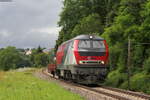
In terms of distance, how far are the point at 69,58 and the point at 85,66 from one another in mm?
2432

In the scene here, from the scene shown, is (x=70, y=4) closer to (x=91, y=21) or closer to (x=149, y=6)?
(x=91, y=21)

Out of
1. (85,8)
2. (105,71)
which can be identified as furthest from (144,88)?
(85,8)

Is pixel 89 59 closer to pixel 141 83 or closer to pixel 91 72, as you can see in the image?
pixel 91 72

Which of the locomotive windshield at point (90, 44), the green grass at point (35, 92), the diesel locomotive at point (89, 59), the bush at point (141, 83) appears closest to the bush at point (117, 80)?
the bush at point (141, 83)

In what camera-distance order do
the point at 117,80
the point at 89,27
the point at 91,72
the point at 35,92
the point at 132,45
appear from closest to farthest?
the point at 35,92
the point at 91,72
the point at 117,80
the point at 132,45
the point at 89,27

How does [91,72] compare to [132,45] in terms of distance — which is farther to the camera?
[132,45]

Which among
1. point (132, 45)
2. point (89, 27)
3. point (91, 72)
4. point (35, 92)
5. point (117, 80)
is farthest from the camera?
point (89, 27)

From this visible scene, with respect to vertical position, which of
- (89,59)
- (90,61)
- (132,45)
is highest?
(132,45)

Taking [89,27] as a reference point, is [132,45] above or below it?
below

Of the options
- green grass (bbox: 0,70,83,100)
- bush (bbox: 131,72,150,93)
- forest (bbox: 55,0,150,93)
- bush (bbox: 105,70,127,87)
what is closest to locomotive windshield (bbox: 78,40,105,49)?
forest (bbox: 55,0,150,93)

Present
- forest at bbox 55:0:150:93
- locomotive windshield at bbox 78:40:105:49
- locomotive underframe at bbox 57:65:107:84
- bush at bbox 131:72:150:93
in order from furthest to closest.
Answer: locomotive windshield at bbox 78:40:105:49 < forest at bbox 55:0:150:93 < locomotive underframe at bbox 57:65:107:84 < bush at bbox 131:72:150:93

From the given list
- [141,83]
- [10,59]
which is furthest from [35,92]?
[10,59]

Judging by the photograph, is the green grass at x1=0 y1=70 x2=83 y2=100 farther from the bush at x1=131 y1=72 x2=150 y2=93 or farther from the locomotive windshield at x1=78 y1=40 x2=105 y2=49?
the bush at x1=131 y1=72 x2=150 y2=93

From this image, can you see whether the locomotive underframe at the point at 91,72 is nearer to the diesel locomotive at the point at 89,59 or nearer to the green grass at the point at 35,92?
the diesel locomotive at the point at 89,59
